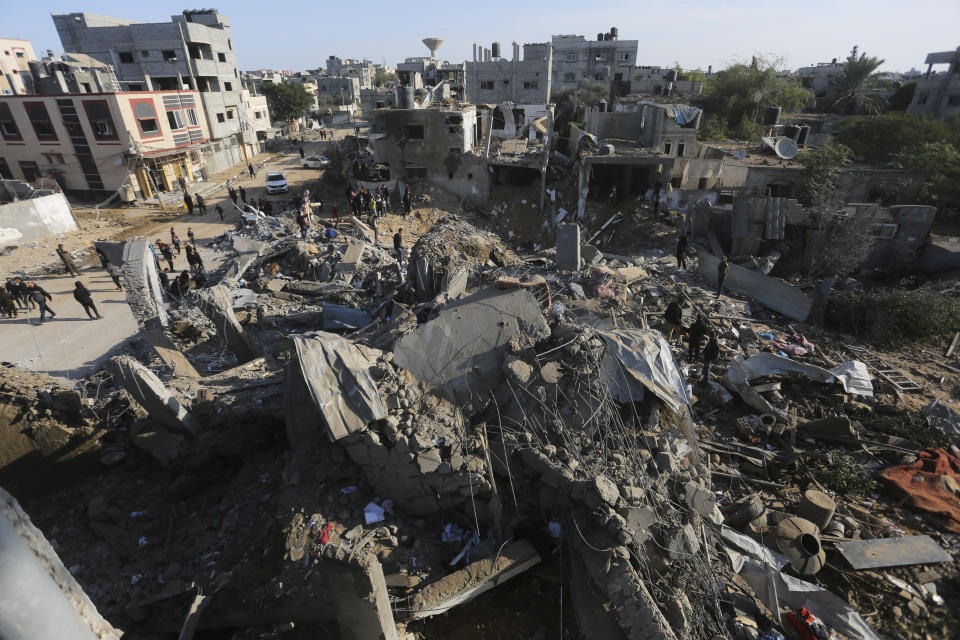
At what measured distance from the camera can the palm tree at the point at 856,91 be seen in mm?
35287

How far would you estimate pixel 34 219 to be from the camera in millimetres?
18172

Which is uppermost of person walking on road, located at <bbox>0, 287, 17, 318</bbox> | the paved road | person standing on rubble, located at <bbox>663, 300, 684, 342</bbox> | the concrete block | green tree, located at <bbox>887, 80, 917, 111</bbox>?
green tree, located at <bbox>887, 80, 917, 111</bbox>

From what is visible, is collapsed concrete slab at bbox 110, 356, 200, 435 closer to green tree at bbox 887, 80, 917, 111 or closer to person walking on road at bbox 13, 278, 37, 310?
person walking on road at bbox 13, 278, 37, 310

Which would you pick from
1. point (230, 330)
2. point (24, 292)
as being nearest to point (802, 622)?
point (230, 330)

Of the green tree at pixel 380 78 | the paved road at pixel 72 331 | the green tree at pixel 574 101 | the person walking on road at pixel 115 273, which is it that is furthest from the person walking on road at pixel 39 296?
the green tree at pixel 380 78

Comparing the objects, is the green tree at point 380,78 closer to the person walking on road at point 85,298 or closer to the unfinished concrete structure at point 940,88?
the unfinished concrete structure at point 940,88

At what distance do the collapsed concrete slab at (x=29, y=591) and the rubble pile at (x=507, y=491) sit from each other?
6.17 ft

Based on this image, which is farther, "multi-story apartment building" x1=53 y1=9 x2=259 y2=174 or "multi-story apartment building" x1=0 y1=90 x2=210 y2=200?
"multi-story apartment building" x1=53 y1=9 x2=259 y2=174

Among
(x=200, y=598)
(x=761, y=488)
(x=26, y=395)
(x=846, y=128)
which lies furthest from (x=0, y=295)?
(x=846, y=128)

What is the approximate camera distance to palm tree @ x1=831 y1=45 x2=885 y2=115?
116 ft

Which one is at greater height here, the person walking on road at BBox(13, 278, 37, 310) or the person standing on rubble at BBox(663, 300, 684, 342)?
the person standing on rubble at BBox(663, 300, 684, 342)

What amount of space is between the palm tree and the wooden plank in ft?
133

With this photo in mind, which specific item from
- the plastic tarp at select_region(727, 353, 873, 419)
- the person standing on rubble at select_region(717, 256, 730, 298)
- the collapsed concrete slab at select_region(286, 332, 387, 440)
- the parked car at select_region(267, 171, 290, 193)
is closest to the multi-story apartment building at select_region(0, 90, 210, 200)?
the parked car at select_region(267, 171, 290, 193)

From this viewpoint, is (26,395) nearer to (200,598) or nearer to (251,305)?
(200,598)
